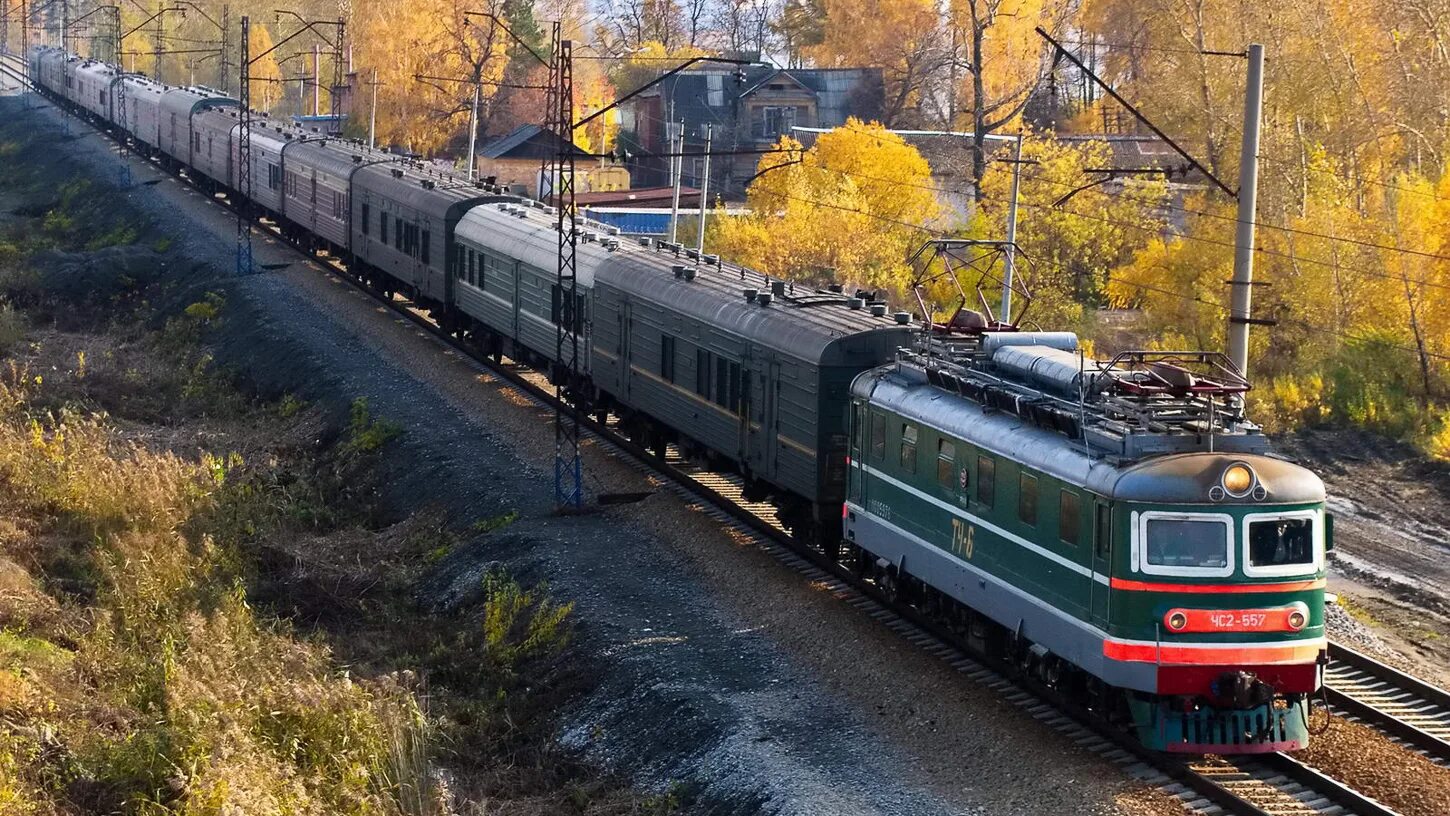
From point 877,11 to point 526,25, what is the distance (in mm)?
19135

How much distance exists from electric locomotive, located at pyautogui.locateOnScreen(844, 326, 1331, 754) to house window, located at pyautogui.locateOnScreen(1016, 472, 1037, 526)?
0.06 ft

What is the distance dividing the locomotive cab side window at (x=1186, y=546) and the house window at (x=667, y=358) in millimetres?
12022

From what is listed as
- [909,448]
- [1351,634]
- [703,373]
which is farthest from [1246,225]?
[703,373]

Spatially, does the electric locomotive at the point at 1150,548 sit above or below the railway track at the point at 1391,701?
above

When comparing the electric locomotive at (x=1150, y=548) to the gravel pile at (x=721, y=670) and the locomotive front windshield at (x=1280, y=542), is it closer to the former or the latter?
the locomotive front windshield at (x=1280, y=542)

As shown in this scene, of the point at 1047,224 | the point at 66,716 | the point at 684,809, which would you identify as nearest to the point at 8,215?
the point at 1047,224

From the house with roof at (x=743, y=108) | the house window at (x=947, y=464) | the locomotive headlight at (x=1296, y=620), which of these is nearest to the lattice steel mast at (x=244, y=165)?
the house with roof at (x=743, y=108)

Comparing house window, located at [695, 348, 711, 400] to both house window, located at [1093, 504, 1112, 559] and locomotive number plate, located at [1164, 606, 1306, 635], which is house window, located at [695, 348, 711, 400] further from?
locomotive number plate, located at [1164, 606, 1306, 635]

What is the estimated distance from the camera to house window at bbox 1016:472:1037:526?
15.6 meters

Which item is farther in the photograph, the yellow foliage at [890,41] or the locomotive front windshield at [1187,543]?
the yellow foliage at [890,41]

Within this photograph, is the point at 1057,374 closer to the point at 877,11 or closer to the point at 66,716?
the point at 66,716

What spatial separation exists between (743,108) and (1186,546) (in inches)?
2666

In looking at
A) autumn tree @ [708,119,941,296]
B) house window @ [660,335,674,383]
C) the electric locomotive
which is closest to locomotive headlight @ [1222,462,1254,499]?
the electric locomotive

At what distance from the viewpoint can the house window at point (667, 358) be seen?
25375 millimetres
